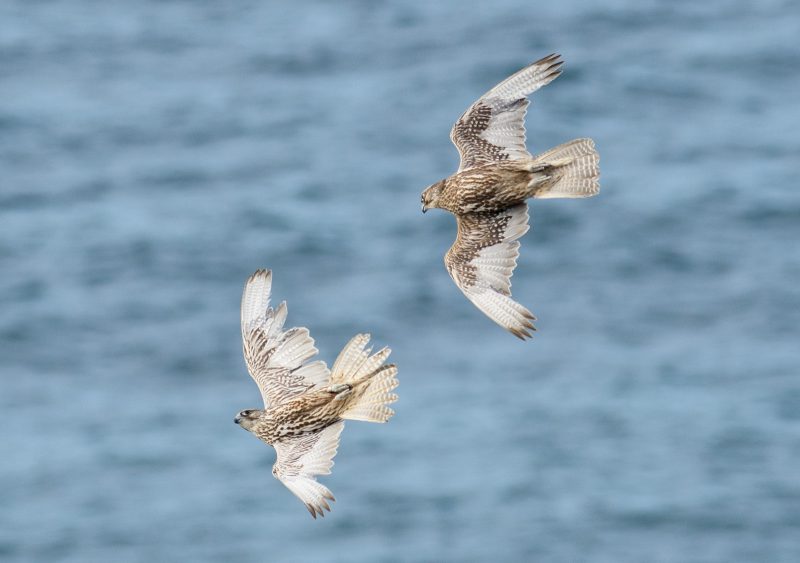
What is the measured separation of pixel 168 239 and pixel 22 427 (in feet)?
26.0

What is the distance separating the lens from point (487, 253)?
11.2 metres

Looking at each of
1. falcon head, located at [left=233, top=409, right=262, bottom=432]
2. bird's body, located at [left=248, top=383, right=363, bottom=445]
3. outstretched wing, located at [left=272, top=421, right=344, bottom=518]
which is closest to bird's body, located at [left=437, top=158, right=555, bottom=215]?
bird's body, located at [left=248, top=383, right=363, bottom=445]

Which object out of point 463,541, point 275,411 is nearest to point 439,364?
point 463,541

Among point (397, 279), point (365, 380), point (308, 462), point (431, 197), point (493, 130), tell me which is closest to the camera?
point (308, 462)

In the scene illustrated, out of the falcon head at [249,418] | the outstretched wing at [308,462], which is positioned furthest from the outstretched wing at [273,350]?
the outstretched wing at [308,462]

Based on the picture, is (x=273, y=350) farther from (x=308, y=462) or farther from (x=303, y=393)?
(x=308, y=462)

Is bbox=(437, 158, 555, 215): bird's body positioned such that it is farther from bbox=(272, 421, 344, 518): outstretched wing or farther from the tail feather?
bbox=(272, 421, 344, 518): outstretched wing

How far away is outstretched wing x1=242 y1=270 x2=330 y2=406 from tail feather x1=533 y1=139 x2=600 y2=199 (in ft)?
5.76

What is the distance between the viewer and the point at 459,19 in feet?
170

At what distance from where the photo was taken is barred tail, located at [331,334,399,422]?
414 inches

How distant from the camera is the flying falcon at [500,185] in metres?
10.8

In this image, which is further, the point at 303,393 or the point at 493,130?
the point at 493,130

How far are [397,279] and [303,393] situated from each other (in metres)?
32.1

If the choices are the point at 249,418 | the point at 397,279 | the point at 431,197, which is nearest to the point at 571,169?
the point at 431,197
